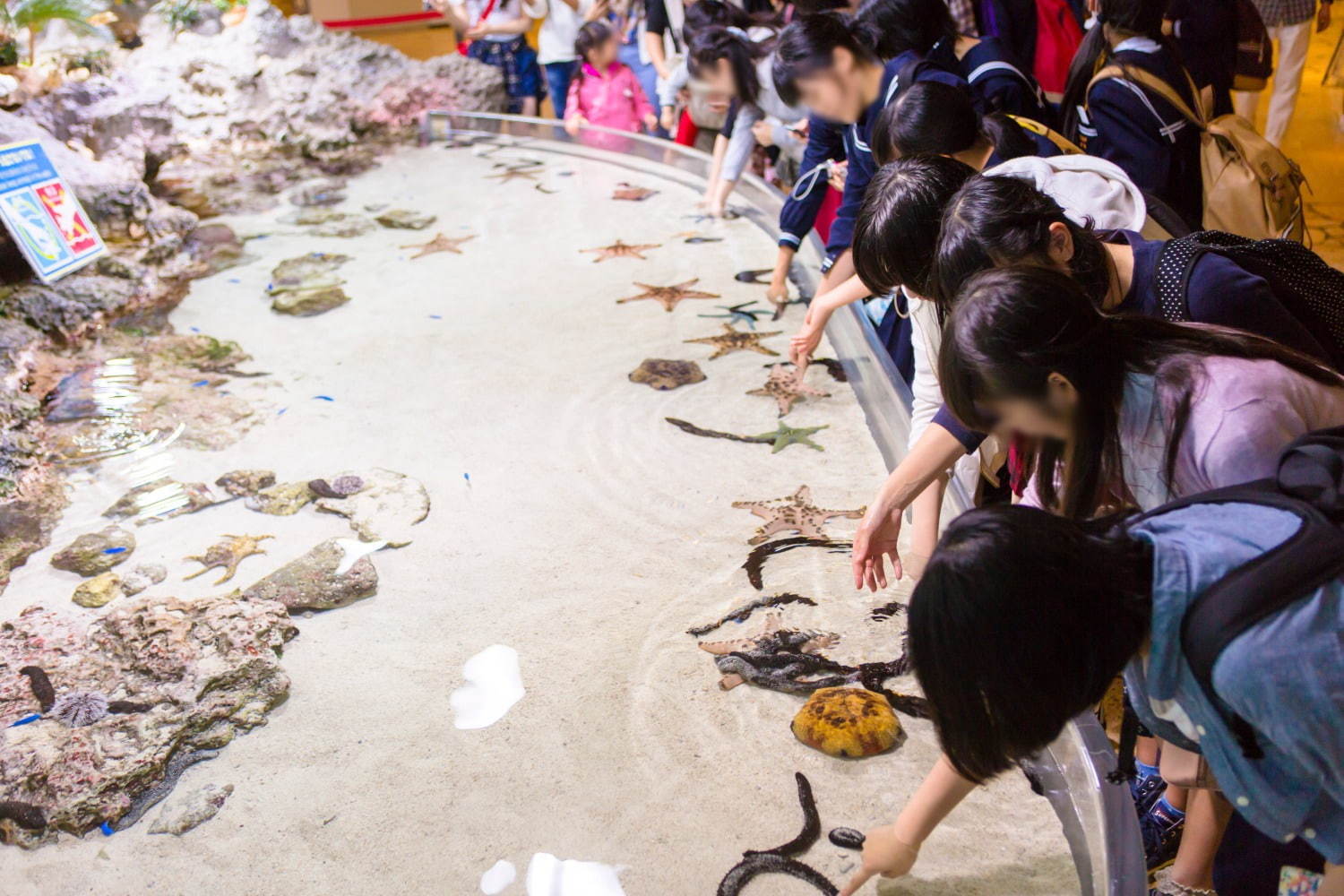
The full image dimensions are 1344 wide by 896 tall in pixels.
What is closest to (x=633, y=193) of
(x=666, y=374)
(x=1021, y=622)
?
(x=666, y=374)

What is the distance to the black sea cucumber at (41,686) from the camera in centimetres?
236

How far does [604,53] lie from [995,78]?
4375 millimetres

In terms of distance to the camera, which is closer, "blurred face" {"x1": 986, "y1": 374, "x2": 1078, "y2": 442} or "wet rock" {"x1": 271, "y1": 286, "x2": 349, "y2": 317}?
"blurred face" {"x1": 986, "y1": 374, "x2": 1078, "y2": 442}

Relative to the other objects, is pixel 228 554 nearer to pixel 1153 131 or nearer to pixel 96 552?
pixel 96 552

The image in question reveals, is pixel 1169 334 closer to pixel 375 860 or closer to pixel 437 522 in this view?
pixel 375 860

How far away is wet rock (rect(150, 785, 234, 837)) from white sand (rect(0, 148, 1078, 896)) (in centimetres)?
3

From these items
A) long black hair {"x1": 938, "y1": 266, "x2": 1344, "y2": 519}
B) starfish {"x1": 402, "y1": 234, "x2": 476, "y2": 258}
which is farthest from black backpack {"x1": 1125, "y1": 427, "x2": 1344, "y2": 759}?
starfish {"x1": 402, "y1": 234, "x2": 476, "y2": 258}

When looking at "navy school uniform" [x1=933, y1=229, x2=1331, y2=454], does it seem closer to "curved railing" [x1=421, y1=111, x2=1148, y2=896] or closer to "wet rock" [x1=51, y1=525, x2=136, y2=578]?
"curved railing" [x1=421, y1=111, x2=1148, y2=896]

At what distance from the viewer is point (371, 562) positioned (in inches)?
114

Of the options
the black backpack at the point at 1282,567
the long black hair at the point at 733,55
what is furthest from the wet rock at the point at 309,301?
the black backpack at the point at 1282,567

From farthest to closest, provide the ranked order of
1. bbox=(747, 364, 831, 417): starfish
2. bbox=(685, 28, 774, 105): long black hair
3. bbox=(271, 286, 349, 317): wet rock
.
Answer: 1. bbox=(271, 286, 349, 317): wet rock
2. bbox=(685, 28, 774, 105): long black hair
3. bbox=(747, 364, 831, 417): starfish

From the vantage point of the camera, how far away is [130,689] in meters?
2.38

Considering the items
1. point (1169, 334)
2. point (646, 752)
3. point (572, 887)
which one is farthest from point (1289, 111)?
point (572, 887)

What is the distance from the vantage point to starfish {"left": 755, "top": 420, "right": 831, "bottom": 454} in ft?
10.9
